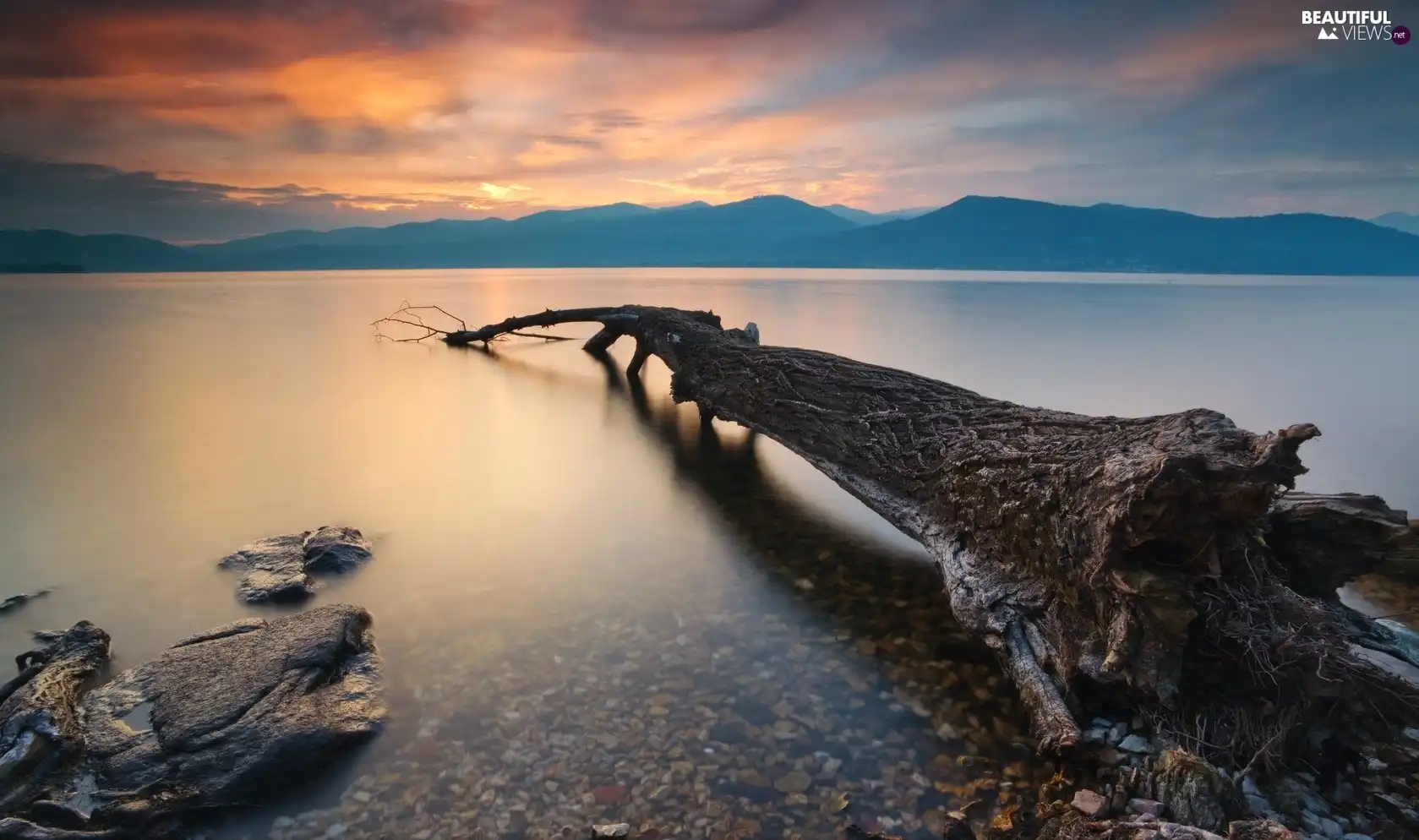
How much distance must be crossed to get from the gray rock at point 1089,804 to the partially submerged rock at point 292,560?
20.6 ft

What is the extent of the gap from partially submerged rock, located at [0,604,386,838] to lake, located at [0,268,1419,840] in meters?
0.27

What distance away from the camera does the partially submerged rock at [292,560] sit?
6512 mm

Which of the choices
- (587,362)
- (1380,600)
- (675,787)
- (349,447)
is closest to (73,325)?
(587,362)

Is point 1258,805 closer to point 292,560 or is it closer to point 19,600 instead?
point 292,560

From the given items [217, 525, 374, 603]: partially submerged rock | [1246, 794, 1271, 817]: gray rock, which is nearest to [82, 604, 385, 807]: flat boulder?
[217, 525, 374, 603]: partially submerged rock

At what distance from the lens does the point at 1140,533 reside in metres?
4.13

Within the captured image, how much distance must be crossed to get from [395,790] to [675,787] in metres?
1.62

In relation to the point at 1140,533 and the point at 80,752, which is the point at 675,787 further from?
the point at 80,752

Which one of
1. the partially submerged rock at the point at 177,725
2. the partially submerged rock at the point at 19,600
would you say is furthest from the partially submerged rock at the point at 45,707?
the partially submerged rock at the point at 19,600

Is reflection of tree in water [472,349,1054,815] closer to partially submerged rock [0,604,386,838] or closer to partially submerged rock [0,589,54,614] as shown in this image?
partially submerged rock [0,604,386,838]

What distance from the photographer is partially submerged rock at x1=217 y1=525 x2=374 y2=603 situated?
6.51m

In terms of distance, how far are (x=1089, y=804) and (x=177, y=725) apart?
5.38 meters

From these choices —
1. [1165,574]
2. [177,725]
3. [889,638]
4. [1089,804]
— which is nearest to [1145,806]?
[1089,804]

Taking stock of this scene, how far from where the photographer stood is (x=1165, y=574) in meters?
4.20
